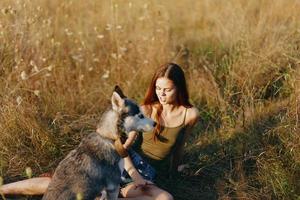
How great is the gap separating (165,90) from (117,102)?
66 centimetres

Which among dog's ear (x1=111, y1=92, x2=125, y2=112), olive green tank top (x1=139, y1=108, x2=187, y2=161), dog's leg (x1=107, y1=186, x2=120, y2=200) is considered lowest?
dog's leg (x1=107, y1=186, x2=120, y2=200)

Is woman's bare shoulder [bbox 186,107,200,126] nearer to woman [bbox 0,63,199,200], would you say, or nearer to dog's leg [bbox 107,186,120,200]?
woman [bbox 0,63,199,200]

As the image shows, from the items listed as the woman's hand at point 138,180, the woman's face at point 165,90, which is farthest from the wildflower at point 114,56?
the woman's hand at point 138,180

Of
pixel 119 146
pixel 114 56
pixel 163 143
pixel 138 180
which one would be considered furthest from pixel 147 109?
pixel 114 56

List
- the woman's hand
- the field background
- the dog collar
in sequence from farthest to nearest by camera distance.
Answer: the field background, the woman's hand, the dog collar

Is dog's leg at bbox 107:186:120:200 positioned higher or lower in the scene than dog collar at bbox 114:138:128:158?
lower

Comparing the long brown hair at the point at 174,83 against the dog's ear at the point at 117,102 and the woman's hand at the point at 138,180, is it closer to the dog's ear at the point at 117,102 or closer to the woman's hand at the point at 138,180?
the woman's hand at the point at 138,180

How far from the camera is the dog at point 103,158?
12.7ft

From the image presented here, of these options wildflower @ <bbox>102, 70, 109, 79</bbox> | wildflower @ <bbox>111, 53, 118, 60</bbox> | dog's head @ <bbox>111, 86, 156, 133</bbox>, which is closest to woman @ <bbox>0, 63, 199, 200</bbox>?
dog's head @ <bbox>111, 86, 156, 133</bbox>

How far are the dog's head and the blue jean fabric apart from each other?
460mm

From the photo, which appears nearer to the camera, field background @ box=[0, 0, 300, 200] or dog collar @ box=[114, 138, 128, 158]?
dog collar @ box=[114, 138, 128, 158]

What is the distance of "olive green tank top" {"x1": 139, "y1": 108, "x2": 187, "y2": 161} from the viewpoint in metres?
4.56

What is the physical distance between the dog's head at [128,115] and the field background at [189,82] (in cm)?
98

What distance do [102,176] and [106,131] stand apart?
0.31m
